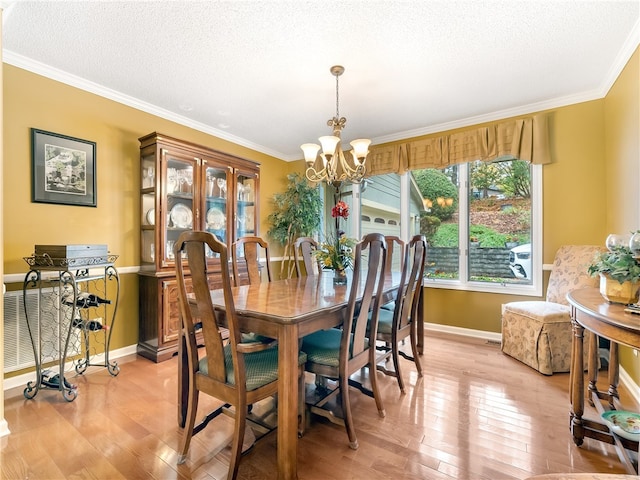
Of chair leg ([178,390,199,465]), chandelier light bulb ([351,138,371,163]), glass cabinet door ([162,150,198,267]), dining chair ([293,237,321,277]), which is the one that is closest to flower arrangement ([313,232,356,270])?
dining chair ([293,237,321,277])

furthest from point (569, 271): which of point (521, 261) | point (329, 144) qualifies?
point (329, 144)

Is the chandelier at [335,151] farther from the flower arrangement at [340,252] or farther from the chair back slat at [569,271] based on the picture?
the chair back slat at [569,271]

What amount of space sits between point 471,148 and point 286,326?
3260mm

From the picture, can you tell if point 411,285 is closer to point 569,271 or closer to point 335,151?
point 335,151

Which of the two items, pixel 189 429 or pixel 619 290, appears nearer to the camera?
pixel 619 290

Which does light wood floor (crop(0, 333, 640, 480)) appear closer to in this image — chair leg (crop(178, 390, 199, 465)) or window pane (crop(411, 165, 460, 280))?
chair leg (crop(178, 390, 199, 465))

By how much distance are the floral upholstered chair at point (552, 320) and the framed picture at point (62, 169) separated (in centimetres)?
415

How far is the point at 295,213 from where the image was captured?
15.2 feet

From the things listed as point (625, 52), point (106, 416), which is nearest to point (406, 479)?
point (106, 416)

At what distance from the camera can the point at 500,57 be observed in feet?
8.02

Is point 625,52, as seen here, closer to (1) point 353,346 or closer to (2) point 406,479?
(1) point 353,346

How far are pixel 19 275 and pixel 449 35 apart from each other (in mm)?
3712

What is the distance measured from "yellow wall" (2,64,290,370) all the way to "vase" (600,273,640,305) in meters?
3.73

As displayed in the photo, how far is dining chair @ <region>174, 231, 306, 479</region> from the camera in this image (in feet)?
4.69
